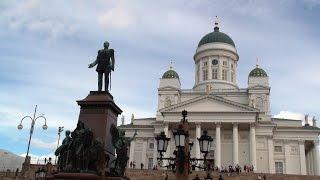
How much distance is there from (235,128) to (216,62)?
60.2 ft

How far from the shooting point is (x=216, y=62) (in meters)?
74.4

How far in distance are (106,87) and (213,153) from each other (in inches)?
1951

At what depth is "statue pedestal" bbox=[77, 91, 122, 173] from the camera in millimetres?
12047

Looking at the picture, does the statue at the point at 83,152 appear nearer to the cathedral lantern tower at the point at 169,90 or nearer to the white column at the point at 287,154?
the white column at the point at 287,154

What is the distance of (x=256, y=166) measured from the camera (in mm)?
59781

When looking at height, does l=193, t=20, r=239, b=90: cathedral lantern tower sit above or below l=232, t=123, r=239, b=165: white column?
above

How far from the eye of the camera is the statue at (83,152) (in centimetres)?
1151

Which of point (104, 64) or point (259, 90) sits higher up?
point (259, 90)

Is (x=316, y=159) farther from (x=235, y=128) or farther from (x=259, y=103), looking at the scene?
(x=235, y=128)

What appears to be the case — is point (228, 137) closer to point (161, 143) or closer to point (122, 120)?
point (122, 120)

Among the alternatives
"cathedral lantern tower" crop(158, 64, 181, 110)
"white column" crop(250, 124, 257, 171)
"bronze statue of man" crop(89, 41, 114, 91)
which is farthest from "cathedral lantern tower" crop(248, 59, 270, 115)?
"bronze statue of man" crop(89, 41, 114, 91)

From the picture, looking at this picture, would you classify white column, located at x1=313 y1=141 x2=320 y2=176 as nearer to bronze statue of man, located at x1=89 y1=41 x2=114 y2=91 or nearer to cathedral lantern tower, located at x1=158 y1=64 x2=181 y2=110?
cathedral lantern tower, located at x1=158 y1=64 x2=181 y2=110

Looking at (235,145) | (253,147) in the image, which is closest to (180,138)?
(235,145)

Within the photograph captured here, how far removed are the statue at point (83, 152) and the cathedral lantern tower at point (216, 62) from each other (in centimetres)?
6026
